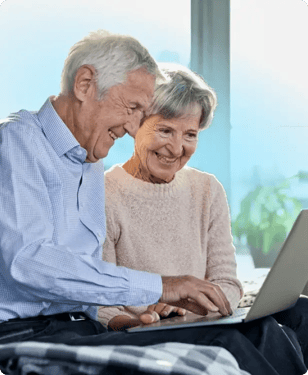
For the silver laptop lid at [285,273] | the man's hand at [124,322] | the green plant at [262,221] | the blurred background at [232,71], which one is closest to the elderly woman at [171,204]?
the man's hand at [124,322]

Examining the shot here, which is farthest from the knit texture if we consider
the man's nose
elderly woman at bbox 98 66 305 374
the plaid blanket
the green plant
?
the green plant

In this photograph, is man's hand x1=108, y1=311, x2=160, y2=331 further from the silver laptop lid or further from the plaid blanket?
the plaid blanket

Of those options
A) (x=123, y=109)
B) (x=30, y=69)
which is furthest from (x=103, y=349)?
(x=30, y=69)

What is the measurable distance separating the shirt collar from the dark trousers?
44 centimetres

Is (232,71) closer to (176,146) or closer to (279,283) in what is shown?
(176,146)

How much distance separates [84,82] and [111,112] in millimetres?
110

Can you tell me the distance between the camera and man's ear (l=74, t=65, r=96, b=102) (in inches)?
57.2

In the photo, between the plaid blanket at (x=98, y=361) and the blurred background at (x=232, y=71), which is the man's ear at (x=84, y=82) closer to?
the plaid blanket at (x=98, y=361)

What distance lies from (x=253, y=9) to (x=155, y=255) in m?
2.23

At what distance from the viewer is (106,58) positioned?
1446 mm

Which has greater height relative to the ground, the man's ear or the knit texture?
the man's ear

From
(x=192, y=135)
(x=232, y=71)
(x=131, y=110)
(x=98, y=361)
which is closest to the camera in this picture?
(x=98, y=361)

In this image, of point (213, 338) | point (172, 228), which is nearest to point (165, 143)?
point (172, 228)

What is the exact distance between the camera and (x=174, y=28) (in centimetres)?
336
